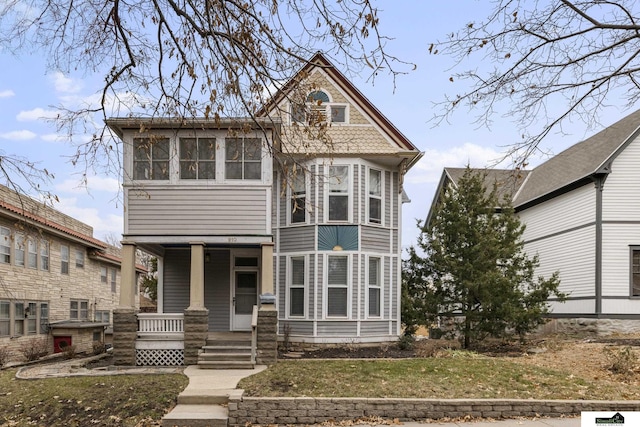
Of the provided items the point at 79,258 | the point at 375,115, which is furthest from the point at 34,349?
the point at 375,115

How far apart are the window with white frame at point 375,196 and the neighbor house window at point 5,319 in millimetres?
12029

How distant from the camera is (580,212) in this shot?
20062mm

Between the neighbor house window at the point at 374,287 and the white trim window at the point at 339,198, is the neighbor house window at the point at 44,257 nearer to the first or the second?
the white trim window at the point at 339,198

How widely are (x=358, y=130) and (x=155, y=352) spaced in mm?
8430

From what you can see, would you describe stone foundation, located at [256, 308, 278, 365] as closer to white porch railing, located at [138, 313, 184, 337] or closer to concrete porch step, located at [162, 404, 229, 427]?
white porch railing, located at [138, 313, 184, 337]

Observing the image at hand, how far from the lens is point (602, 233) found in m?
18.8

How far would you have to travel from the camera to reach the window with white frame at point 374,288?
16.4 metres

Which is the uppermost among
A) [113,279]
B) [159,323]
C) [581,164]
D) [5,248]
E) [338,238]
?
[581,164]

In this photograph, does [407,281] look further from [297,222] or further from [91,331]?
[91,331]

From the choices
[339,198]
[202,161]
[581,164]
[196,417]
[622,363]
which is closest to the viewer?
[196,417]

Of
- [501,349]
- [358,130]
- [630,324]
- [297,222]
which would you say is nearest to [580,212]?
[630,324]

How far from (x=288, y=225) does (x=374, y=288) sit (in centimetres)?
317

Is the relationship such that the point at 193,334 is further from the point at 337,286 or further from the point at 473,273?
the point at 473,273

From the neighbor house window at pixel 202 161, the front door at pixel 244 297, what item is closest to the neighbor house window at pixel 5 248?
the neighbor house window at pixel 202 161
